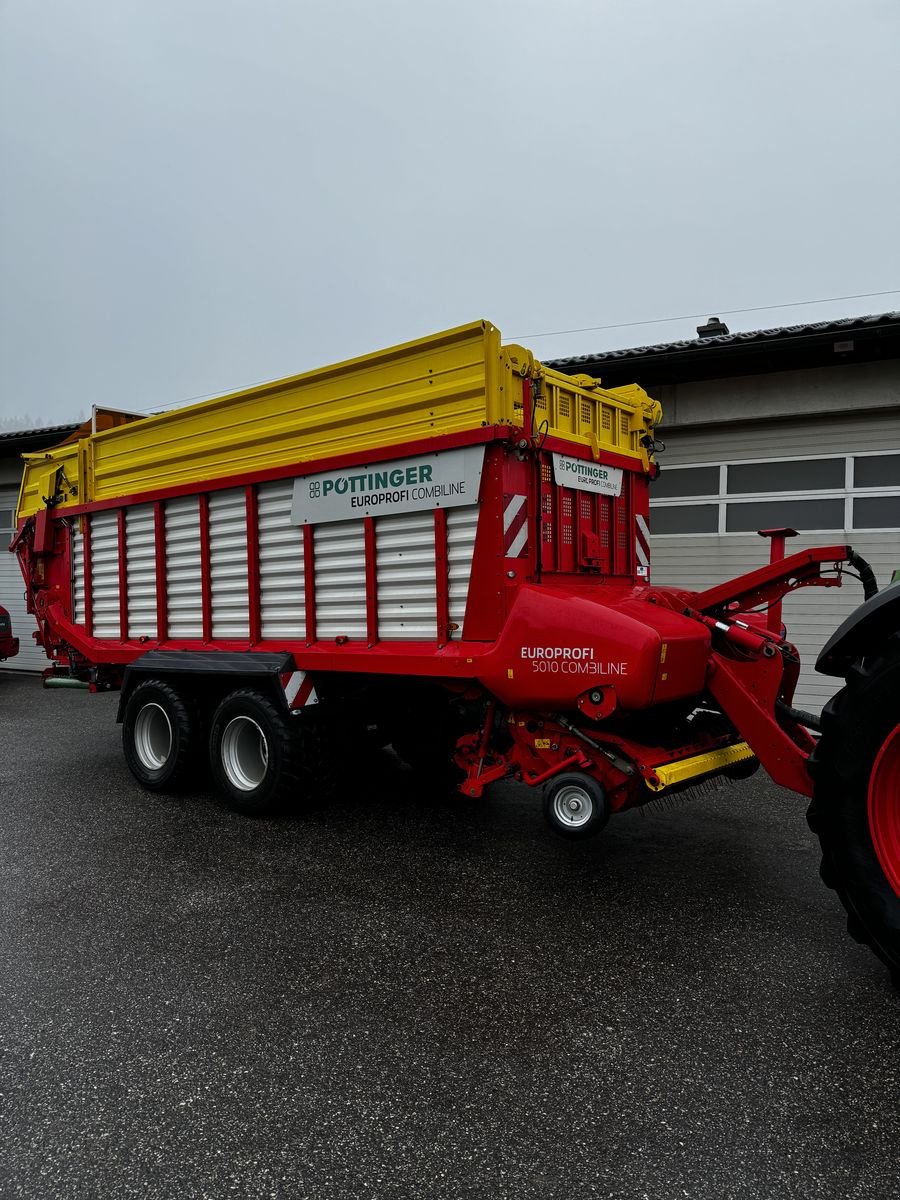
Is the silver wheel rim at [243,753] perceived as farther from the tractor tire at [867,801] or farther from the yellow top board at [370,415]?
the tractor tire at [867,801]

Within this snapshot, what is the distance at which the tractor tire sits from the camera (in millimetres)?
2920

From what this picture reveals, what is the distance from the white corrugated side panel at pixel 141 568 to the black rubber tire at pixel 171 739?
498 millimetres

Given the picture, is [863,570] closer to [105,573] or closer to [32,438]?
[105,573]

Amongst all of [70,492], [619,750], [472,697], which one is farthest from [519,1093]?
[70,492]

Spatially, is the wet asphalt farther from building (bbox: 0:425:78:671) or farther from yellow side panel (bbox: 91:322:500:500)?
building (bbox: 0:425:78:671)

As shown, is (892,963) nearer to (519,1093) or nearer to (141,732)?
(519,1093)

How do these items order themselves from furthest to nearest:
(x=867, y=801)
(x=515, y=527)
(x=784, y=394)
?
1. (x=784, y=394)
2. (x=515, y=527)
3. (x=867, y=801)

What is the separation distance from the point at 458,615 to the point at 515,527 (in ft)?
1.98

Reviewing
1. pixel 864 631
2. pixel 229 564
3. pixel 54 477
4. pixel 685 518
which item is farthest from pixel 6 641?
pixel 864 631

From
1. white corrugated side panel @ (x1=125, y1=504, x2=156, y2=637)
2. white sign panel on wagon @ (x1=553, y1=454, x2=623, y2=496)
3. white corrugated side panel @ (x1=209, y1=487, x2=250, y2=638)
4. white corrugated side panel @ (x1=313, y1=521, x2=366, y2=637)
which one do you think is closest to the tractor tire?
white sign panel on wagon @ (x1=553, y1=454, x2=623, y2=496)

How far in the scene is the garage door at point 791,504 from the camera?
8.34m

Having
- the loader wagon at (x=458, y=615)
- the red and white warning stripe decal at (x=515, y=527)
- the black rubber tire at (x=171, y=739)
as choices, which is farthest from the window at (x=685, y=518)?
the black rubber tire at (x=171, y=739)

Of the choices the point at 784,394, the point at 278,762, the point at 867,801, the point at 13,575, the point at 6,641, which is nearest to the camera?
the point at 867,801

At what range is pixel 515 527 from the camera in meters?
4.56
